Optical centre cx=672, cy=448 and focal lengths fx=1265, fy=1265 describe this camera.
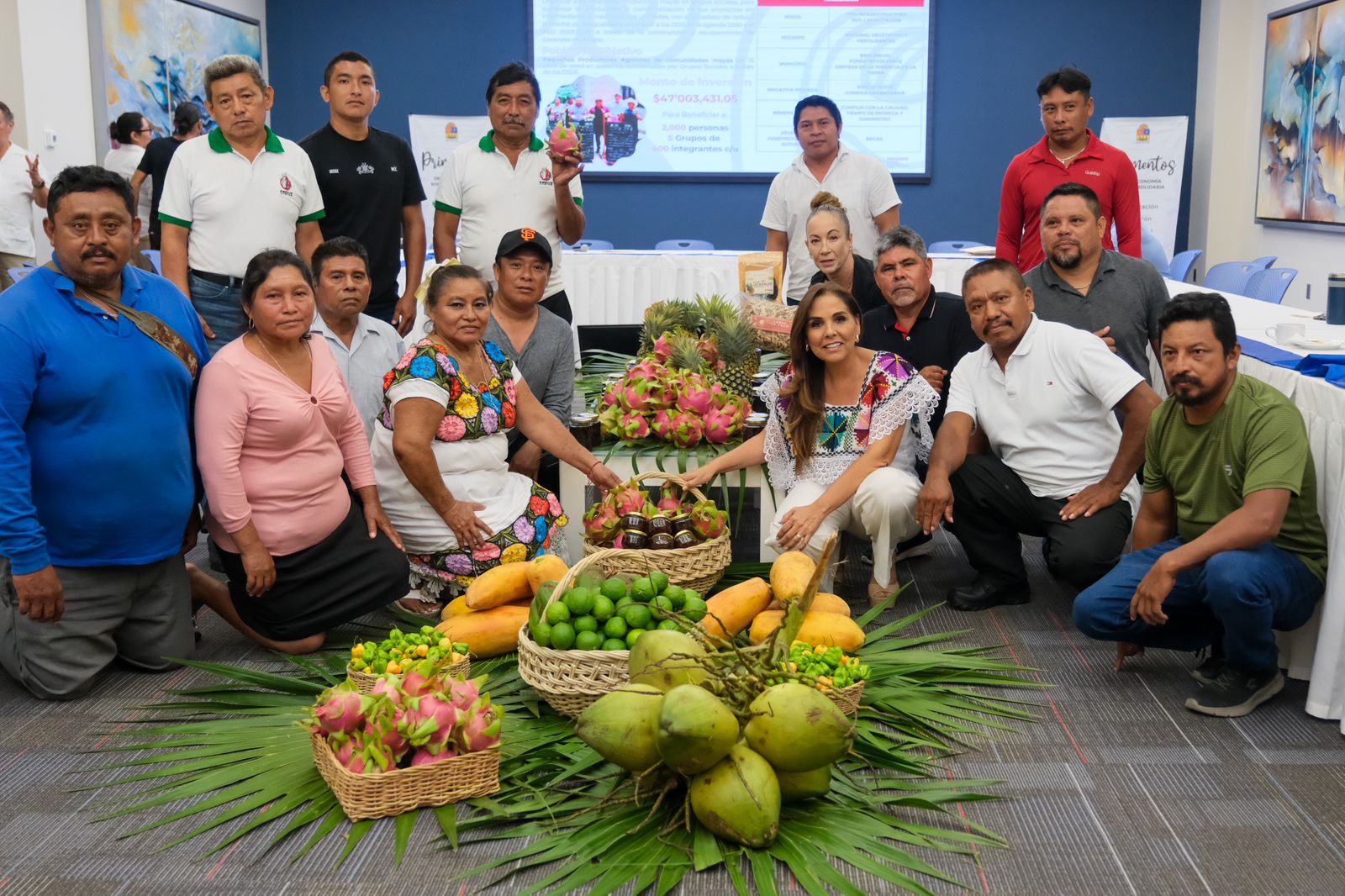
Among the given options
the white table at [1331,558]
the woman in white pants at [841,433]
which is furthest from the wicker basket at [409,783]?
the white table at [1331,558]

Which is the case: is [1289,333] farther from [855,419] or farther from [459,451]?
[459,451]

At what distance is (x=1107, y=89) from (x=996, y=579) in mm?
8357

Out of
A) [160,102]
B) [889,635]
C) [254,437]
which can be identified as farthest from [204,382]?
[160,102]

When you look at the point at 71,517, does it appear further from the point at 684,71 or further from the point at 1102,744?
the point at 684,71

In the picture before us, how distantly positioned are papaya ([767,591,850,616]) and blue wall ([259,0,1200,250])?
8.09 meters

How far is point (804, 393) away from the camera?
4.06 m

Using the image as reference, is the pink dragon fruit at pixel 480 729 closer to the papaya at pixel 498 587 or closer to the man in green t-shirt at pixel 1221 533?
the papaya at pixel 498 587

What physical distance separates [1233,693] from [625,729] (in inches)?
68.0

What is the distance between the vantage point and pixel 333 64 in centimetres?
482

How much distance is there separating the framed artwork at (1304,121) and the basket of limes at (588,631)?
7504 millimetres

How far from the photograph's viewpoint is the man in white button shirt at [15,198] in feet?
23.4

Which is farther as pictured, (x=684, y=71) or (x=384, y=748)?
(x=684, y=71)

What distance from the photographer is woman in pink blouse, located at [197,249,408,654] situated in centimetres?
350

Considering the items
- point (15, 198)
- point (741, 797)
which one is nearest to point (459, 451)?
point (741, 797)
